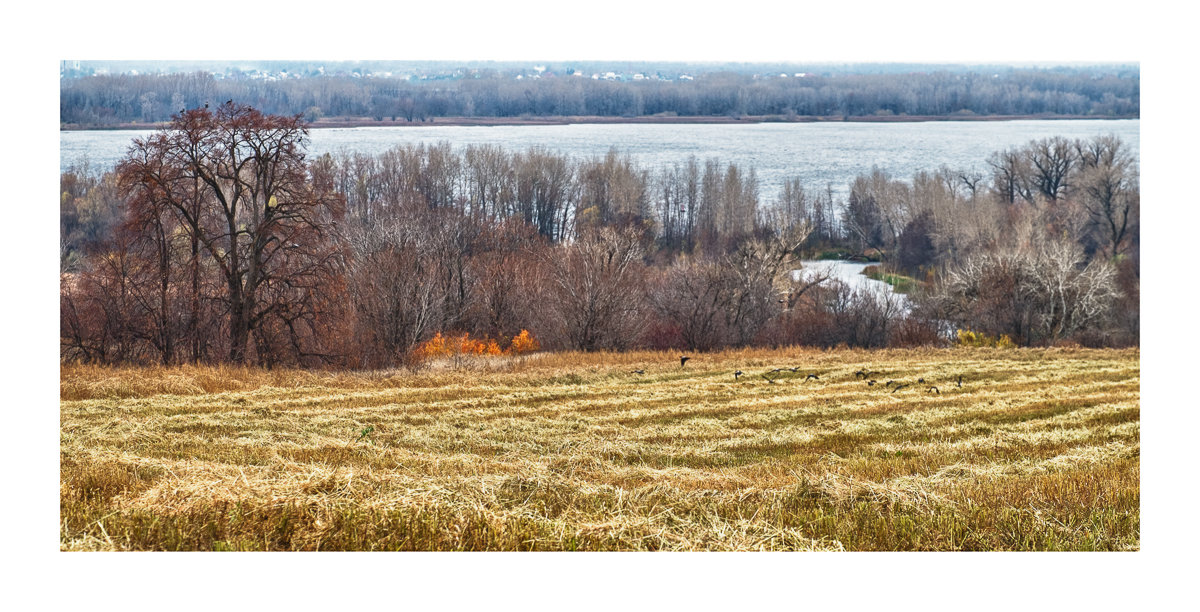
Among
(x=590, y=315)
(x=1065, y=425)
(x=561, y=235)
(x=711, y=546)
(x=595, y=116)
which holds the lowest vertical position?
(x=711, y=546)

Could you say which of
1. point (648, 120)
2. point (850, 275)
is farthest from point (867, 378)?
point (850, 275)

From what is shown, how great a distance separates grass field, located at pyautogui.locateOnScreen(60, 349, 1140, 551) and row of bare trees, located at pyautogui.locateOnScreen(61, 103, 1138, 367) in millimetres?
488

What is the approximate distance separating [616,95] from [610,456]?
2621mm

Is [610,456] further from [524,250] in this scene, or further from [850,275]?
[850,275]

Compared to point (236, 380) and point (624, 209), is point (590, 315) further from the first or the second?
point (236, 380)

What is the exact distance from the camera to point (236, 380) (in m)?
6.51

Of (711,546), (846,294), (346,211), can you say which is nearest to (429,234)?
(346,211)

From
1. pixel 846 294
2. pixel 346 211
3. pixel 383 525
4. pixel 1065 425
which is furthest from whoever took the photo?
pixel 846 294

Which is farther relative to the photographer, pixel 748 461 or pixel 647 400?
pixel 647 400

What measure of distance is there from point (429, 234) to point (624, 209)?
170 centimetres

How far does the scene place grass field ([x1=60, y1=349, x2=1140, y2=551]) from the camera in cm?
459

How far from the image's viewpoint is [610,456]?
5.63 metres

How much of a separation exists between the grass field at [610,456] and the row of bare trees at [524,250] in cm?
49

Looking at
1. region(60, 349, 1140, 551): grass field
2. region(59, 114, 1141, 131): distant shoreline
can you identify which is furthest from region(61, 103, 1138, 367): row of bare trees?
region(60, 349, 1140, 551): grass field
